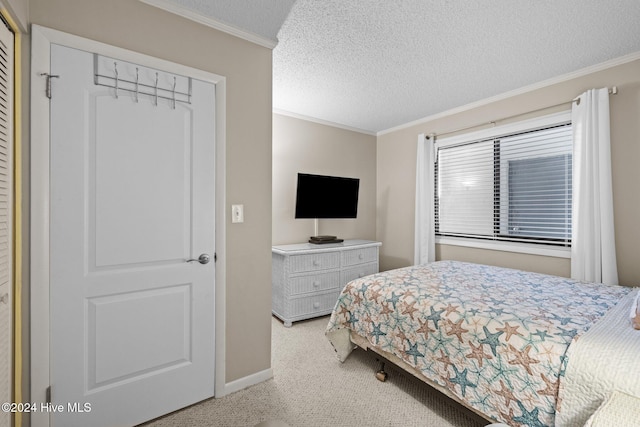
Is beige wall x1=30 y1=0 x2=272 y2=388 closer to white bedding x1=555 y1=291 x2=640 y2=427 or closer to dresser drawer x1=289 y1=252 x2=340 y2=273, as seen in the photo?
dresser drawer x1=289 y1=252 x2=340 y2=273

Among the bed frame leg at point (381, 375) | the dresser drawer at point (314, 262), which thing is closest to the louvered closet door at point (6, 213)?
the bed frame leg at point (381, 375)

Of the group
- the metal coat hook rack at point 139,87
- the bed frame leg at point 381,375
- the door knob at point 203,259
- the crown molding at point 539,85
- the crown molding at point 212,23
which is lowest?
the bed frame leg at point 381,375

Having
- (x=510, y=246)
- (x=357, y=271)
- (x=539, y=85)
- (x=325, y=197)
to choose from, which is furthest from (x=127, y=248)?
(x=539, y=85)

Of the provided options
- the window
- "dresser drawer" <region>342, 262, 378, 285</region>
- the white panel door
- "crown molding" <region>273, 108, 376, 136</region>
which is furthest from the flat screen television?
the white panel door

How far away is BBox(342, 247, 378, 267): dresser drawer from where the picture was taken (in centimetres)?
357

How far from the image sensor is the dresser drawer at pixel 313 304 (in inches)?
126

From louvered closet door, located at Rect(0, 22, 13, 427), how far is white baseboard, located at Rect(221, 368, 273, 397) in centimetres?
106

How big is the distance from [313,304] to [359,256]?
0.85 metres

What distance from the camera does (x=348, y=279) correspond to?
360 centimetres

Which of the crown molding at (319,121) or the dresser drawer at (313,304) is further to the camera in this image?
the crown molding at (319,121)

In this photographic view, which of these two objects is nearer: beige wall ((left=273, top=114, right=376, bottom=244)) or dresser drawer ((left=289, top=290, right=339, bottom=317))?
dresser drawer ((left=289, top=290, right=339, bottom=317))

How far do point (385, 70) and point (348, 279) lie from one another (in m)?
2.34

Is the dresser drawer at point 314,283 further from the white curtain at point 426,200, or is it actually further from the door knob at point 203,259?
the door knob at point 203,259

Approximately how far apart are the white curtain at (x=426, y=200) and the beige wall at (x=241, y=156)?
2.37 meters
